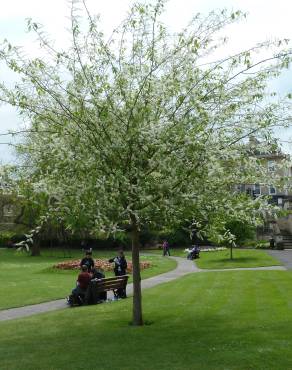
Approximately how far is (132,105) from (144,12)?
6.37 feet

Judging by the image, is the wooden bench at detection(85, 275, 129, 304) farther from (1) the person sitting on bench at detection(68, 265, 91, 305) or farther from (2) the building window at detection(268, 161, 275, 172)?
(2) the building window at detection(268, 161, 275, 172)

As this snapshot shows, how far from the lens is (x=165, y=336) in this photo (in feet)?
34.5

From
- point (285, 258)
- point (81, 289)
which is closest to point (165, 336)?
point (81, 289)

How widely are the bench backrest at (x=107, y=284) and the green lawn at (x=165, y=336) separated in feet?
2.39

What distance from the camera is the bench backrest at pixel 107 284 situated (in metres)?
17.1

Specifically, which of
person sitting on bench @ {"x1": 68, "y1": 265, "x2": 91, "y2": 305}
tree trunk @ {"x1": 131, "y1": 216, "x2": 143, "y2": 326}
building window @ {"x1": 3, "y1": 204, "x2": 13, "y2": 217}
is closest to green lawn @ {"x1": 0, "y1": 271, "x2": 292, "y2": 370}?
tree trunk @ {"x1": 131, "y1": 216, "x2": 143, "y2": 326}

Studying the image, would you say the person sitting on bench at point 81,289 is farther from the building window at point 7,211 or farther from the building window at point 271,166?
the building window at point 7,211

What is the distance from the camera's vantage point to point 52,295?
782 inches

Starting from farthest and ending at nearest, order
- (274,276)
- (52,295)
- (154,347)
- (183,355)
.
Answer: (274,276) → (52,295) → (154,347) → (183,355)

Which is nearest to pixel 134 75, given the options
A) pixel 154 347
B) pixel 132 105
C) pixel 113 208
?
pixel 132 105

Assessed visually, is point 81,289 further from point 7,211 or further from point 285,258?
point 7,211

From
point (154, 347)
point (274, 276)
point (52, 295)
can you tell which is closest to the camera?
point (154, 347)

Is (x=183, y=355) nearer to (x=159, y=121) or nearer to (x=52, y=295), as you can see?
(x=159, y=121)

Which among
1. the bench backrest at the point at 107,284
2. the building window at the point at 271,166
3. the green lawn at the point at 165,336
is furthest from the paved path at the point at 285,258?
the building window at the point at 271,166
